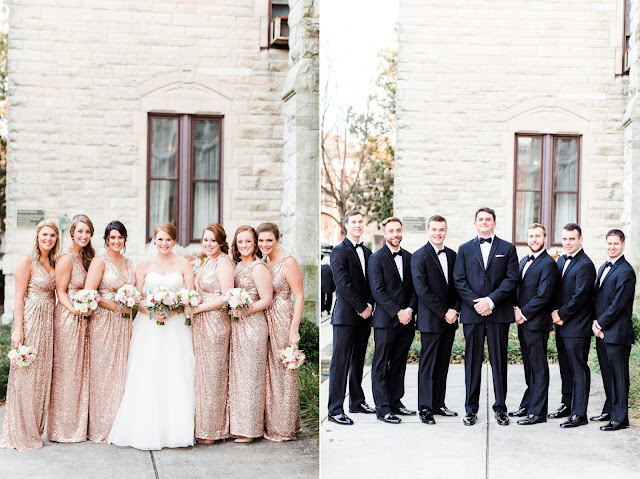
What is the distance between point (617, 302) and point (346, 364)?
5.95ft

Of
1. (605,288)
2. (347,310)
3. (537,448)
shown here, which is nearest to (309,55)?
(347,310)

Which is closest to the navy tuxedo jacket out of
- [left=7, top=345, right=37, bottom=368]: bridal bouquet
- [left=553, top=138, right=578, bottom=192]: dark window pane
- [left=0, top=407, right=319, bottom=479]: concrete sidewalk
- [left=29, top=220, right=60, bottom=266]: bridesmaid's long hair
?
[left=553, top=138, right=578, bottom=192]: dark window pane

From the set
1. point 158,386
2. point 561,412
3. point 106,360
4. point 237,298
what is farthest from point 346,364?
point 106,360

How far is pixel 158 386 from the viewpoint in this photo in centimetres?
455

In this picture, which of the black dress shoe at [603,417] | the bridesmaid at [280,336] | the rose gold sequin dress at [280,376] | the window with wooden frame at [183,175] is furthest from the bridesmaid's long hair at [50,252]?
the black dress shoe at [603,417]

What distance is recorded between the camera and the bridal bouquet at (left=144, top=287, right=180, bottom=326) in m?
4.47

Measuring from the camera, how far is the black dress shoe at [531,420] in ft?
14.2

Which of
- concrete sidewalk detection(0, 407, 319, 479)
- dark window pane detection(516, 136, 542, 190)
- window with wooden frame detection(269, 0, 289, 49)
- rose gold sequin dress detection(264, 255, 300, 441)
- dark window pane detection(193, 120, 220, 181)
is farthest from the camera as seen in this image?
window with wooden frame detection(269, 0, 289, 49)

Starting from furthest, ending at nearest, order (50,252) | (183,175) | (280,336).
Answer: (183,175) < (280,336) < (50,252)

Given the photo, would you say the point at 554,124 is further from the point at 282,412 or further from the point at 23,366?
the point at 23,366

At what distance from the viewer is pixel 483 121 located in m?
4.61

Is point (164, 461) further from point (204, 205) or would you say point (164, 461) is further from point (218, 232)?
point (204, 205)

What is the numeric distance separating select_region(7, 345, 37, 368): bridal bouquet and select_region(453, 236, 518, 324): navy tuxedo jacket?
293 cm

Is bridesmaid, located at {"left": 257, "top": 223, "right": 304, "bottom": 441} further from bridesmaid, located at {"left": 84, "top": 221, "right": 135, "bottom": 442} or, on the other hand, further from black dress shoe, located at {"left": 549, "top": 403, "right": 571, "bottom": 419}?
black dress shoe, located at {"left": 549, "top": 403, "right": 571, "bottom": 419}
